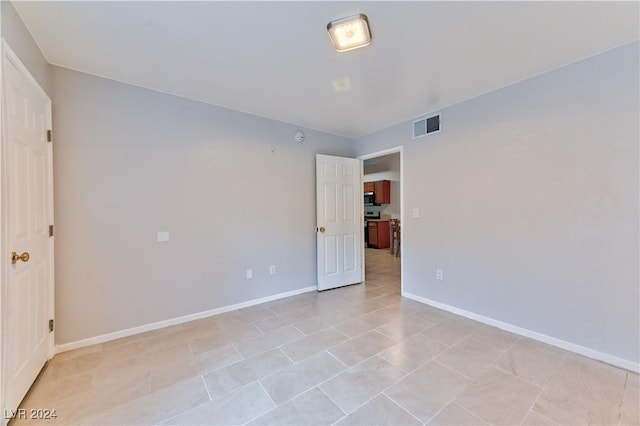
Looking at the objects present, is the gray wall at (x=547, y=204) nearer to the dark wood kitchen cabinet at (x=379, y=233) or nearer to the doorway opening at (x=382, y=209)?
the doorway opening at (x=382, y=209)

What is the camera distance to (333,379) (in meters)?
1.88

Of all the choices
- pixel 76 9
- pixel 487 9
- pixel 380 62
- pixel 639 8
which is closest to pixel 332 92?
pixel 380 62

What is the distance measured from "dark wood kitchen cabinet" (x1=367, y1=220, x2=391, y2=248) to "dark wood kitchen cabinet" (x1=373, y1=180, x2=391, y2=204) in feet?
2.41

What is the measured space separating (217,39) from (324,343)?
265 centimetres

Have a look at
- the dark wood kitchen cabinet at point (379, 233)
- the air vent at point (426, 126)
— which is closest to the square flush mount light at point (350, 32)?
the air vent at point (426, 126)

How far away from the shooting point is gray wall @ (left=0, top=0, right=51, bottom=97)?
1506mm

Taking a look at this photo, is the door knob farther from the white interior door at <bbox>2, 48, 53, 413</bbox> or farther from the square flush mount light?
the square flush mount light

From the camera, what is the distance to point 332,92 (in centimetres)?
274

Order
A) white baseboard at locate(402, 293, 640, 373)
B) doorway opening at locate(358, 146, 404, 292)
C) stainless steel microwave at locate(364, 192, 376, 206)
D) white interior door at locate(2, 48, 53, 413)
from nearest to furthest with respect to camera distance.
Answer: white interior door at locate(2, 48, 53, 413) → white baseboard at locate(402, 293, 640, 373) → doorway opening at locate(358, 146, 404, 292) → stainless steel microwave at locate(364, 192, 376, 206)

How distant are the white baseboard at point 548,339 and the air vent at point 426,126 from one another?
2.18 meters

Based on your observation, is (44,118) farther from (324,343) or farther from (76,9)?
(324,343)

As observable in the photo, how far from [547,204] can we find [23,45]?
14.0 feet

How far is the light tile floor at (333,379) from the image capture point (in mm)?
1555

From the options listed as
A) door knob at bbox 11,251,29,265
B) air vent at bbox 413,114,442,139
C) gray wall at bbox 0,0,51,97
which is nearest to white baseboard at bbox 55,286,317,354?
door knob at bbox 11,251,29,265
